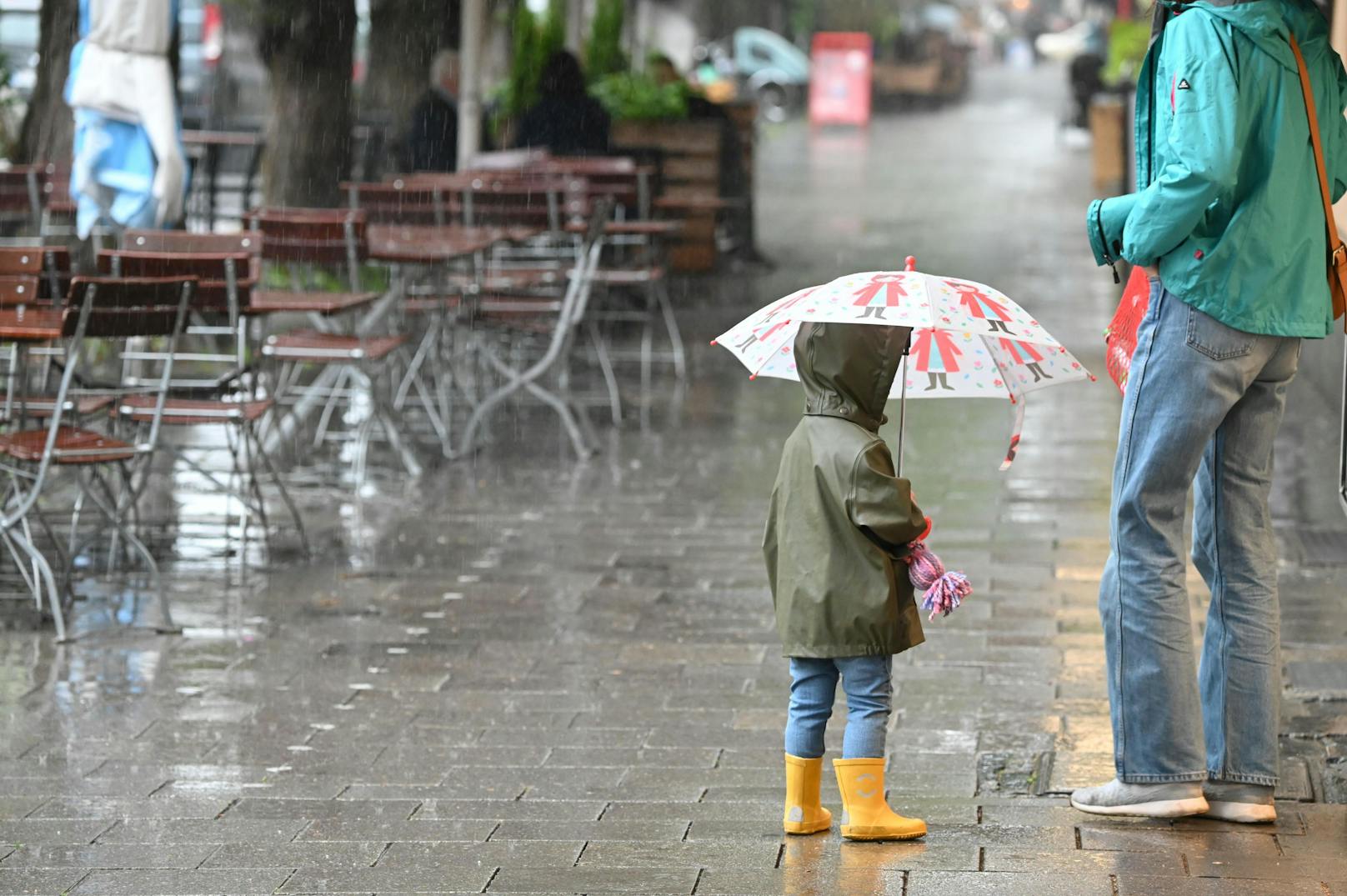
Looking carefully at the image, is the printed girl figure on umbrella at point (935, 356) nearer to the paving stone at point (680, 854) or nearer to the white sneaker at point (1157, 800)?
the white sneaker at point (1157, 800)

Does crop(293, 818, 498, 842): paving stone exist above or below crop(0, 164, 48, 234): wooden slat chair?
below

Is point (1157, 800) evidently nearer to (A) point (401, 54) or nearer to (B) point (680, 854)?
(B) point (680, 854)

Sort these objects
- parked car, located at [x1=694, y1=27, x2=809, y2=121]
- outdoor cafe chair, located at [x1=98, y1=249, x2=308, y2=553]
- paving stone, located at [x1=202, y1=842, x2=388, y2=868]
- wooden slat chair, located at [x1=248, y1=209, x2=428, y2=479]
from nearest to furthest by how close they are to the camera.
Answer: paving stone, located at [x1=202, y1=842, x2=388, y2=868]
outdoor cafe chair, located at [x1=98, y1=249, x2=308, y2=553]
wooden slat chair, located at [x1=248, y1=209, x2=428, y2=479]
parked car, located at [x1=694, y1=27, x2=809, y2=121]

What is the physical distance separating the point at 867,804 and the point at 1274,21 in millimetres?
1828

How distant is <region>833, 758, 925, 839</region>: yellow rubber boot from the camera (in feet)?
13.6

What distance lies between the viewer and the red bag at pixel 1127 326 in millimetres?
4336

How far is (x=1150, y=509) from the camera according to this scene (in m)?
4.19

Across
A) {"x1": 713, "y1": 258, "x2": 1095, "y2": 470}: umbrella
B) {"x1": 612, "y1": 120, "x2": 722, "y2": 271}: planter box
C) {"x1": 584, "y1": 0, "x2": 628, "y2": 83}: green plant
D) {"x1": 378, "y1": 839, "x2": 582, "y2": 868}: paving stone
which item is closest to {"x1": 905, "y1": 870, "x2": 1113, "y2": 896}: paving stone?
{"x1": 378, "y1": 839, "x2": 582, "y2": 868}: paving stone

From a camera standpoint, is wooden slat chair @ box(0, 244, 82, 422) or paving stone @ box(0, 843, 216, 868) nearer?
paving stone @ box(0, 843, 216, 868)

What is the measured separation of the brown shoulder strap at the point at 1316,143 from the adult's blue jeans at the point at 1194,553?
0.25 m

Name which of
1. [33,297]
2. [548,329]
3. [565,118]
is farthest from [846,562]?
Result: [565,118]

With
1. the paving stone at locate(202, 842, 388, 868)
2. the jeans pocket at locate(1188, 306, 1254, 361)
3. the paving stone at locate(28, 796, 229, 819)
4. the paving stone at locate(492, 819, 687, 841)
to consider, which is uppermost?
the jeans pocket at locate(1188, 306, 1254, 361)

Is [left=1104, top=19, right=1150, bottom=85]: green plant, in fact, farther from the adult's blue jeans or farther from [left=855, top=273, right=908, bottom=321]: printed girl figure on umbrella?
[left=855, top=273, right=908, bottom=321]: printed girl figure on umbrella

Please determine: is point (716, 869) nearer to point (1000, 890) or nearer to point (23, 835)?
point (1000, 890)
